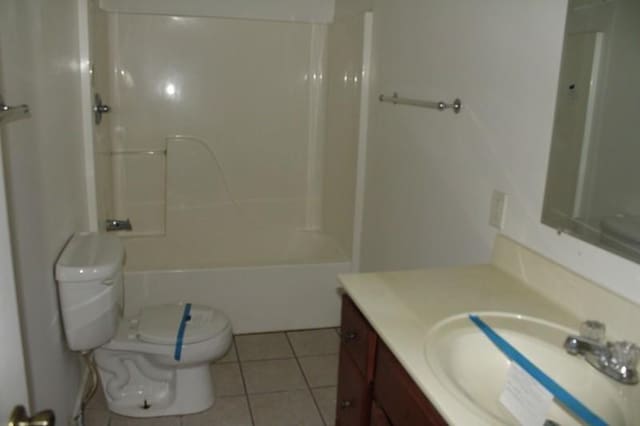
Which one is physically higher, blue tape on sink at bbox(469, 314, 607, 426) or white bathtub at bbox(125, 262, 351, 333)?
blue tape on sink at bbox(469, 314, 607, 426)

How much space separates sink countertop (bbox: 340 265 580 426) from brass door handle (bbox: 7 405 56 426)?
0.65 m

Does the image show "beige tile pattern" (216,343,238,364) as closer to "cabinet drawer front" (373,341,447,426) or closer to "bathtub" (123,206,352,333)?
"bathtub" (123,206,352,333)

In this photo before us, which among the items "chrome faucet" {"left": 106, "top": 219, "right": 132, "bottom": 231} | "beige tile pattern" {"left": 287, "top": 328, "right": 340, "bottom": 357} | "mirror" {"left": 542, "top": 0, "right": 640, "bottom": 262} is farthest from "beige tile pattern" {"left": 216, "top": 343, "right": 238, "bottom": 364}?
"mirror" {"left": 542, "top": 0, "right": 640, "bottom": 262}

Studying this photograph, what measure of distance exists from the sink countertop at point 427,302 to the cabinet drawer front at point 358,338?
8cm

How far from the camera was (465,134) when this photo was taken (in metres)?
1.90

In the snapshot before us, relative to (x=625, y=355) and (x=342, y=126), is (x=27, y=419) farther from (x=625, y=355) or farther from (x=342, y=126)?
(x=342, y=126)

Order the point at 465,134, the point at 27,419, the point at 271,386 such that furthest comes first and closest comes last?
the point at 271,386 < the point at 465,134 < the point at 27,419

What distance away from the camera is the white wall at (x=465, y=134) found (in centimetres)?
150

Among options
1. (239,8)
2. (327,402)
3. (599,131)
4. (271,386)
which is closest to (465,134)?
(599,131)

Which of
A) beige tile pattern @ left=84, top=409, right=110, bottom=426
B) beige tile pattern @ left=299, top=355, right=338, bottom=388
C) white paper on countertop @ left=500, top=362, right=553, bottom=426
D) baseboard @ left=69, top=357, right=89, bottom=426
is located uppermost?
white paper on countertop @ left=500, top=362, right=553, bottom=426

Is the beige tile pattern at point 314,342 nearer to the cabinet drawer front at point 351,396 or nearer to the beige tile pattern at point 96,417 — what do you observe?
the beige tile pattern at point 96,417

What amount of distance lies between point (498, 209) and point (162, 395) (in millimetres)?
1593

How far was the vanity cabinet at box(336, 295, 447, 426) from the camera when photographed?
120 cm

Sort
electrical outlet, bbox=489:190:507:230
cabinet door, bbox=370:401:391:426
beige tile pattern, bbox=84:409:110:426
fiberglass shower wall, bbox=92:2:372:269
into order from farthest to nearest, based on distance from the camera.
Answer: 1. fiberglass shower wall, bbox=92:2:372:269
2. beige tile pattern, bbox=84:409:110:426
3. electrical outlet, bbox=489:190:507:230
4. cabinet door, bbox=370:401:391:426
